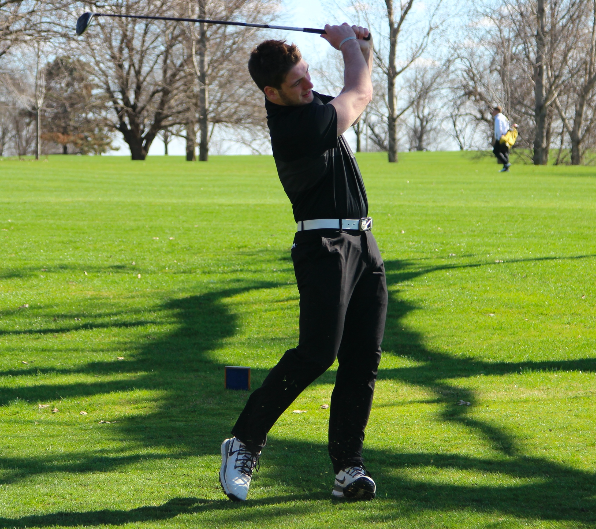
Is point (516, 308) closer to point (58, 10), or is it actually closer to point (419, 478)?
point (419, 478)

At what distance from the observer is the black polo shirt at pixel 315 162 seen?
342cm

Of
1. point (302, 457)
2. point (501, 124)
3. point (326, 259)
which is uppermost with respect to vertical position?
point (501, 124)

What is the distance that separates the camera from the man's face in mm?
3479

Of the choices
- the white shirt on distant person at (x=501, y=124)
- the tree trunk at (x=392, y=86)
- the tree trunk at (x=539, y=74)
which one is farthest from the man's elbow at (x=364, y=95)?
the tree trunk at (x=392, y=86)

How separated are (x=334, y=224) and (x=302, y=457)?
147 cm

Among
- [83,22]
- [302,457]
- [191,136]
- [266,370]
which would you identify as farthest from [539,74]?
[302,457]

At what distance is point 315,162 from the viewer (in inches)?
138

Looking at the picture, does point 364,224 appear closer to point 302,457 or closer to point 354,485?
point 354,485

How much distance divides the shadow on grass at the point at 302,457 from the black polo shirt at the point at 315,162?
1.38 m

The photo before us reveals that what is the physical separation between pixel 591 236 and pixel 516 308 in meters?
5.72

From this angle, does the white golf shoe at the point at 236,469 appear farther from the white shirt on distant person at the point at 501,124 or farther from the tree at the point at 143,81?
the tree at the point at 143,81

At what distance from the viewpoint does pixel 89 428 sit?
201 inches

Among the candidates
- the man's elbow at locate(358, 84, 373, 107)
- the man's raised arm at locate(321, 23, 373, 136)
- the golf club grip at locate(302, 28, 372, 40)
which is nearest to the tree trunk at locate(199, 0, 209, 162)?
the golf club grip at locate(302, 28, 372, 40)

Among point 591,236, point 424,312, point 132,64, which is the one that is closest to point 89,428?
point 424,312
